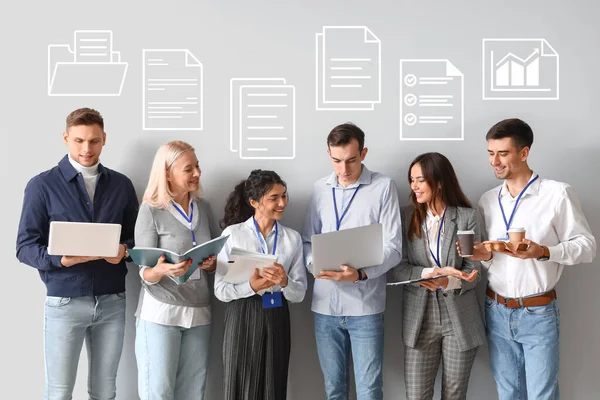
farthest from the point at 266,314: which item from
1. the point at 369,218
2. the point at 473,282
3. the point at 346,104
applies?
the point at 346,104

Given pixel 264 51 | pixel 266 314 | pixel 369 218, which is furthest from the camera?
pixel 264 51

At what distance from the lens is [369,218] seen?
3.17 m

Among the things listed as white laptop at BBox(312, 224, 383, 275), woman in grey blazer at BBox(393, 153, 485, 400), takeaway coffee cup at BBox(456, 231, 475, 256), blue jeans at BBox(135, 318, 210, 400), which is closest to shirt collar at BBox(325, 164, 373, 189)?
woman in grey blazer at BBox(393, 153, 485, 400)

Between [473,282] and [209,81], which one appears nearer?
[473,282]

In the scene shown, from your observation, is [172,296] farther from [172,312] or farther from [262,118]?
[262,118]

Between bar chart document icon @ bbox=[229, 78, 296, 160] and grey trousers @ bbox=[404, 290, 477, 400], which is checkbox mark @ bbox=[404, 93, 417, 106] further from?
grey trousers @ bbox=[404, 290, 477, 400]

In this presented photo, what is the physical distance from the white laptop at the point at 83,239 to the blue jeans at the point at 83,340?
388mm

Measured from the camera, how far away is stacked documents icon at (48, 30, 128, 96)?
11.7ft

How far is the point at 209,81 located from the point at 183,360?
168 cm

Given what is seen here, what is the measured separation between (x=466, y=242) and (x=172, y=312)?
1.57 meters

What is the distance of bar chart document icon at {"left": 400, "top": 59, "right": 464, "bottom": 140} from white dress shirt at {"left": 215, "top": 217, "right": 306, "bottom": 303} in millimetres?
1038

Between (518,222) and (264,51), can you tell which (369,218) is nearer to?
(518,222)

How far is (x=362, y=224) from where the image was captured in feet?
10.4

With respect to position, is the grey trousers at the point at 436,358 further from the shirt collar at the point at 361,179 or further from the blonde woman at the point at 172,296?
the blonde woman at the point at 172,296
